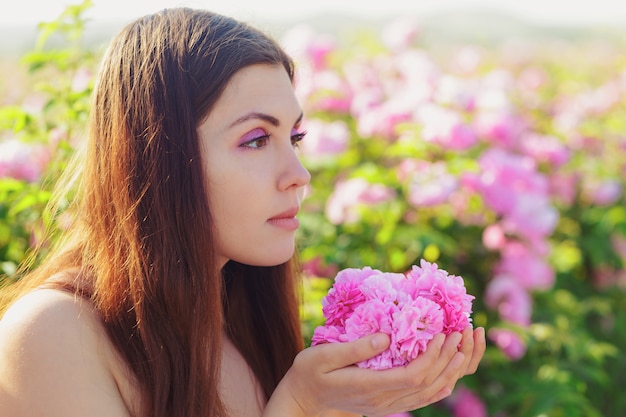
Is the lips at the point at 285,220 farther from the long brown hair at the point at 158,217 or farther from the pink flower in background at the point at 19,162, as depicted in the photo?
the pink flower in background at the point at 19,162

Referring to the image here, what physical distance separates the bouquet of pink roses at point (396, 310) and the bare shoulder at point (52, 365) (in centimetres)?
43

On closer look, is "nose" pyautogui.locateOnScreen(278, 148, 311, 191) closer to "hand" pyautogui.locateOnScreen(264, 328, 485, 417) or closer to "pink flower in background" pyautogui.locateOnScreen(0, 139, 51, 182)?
"hand" pyautogui.locateOnScreen(264, 328, 485, 417)

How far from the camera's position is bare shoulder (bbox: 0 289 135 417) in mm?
1510

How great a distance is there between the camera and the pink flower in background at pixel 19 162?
258cm

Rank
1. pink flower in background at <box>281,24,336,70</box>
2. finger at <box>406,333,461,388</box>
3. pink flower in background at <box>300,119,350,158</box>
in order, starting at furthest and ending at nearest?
pink flower in background at <box>281,24,336,70</box>
pink flower in background at <box>300,119,350,158</box>
finger at <box>406,333,461,388</box>

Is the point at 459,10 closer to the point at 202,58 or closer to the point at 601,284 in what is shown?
the point at 601,284

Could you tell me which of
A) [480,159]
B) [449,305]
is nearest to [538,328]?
[480,159]

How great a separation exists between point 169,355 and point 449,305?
0.56m

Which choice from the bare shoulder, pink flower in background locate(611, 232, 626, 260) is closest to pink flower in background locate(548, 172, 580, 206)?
pink flower in background locate(611, 232, 626, 260)

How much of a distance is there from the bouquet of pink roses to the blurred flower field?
0.87 meters

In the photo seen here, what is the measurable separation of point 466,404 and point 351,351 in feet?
5.32

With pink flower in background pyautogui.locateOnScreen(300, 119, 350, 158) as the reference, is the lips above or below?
above

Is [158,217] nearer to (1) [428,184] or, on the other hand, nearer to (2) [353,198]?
(2) [353,198]

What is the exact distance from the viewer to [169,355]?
1.65m
